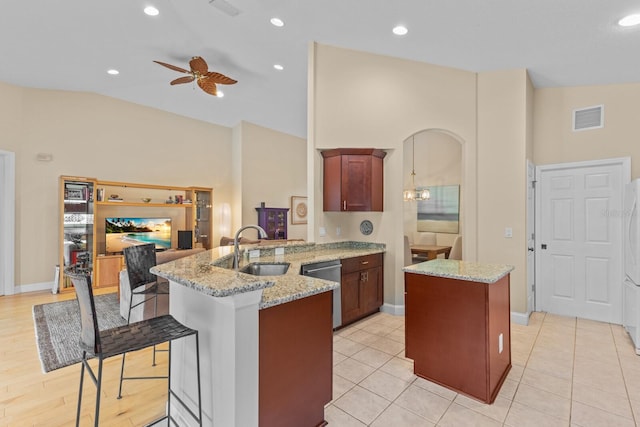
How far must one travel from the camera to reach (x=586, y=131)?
13.0 ft

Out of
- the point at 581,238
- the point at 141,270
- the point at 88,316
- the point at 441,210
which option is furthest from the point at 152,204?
the point at 581,238

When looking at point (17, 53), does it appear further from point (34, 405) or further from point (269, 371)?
point (269, 371)

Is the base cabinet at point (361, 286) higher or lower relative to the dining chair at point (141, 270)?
lower

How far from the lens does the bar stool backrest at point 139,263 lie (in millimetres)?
2688

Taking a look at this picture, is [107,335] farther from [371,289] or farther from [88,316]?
[371,289]

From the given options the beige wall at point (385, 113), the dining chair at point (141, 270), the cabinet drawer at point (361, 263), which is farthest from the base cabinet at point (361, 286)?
the dining chair at point (141, 270)

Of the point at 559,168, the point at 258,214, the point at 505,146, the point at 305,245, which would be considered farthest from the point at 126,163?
the point at 559,168

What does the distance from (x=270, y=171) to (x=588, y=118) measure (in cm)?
645

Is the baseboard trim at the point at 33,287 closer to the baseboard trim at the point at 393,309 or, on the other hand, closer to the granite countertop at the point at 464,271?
the baseboard trim at the point at 393,309

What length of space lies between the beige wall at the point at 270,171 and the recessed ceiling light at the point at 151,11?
13.2 ft

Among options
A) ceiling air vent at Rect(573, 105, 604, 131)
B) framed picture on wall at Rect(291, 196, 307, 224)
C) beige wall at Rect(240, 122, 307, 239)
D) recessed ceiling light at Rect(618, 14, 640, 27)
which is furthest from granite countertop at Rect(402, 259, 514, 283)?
framed picture on wall at Rect(291, 196, 307, 224)

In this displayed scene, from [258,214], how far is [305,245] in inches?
169

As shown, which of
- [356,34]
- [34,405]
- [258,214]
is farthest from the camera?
[258,214]

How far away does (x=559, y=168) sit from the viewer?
13.5 ft
